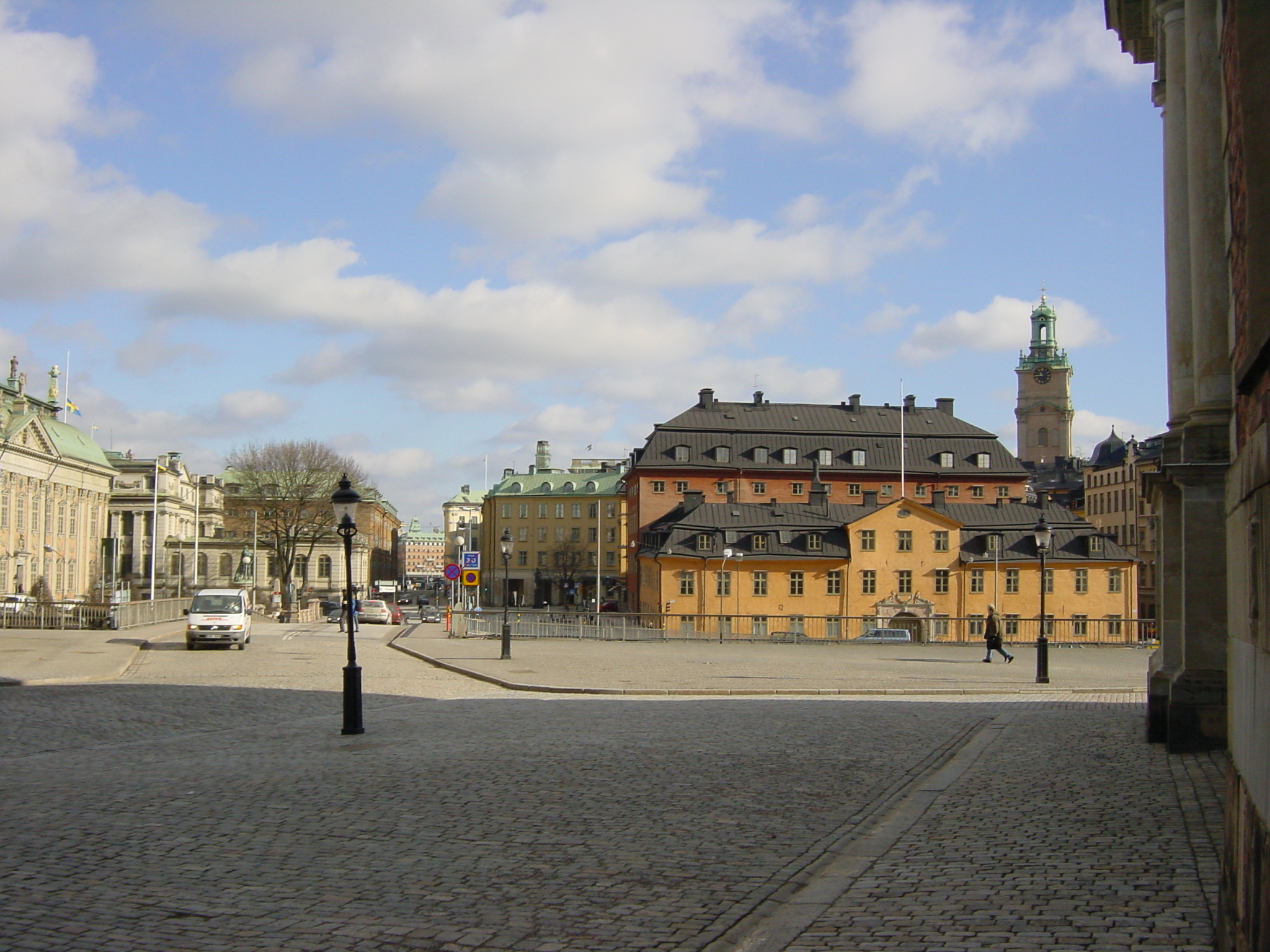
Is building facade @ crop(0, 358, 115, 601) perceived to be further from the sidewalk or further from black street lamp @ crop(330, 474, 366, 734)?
black street lamp @ crop(330, 474, 366, 734)

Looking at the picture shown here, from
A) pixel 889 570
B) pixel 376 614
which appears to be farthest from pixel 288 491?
pixel 889 570

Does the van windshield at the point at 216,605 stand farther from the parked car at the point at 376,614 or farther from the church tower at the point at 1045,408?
the church tower at the point at 1045,408

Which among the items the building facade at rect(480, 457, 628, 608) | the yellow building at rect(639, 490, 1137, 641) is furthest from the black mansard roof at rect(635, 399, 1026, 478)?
the building facade at rect(480, 457, 628, 608)

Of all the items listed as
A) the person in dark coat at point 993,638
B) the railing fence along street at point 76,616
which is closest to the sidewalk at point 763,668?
the person in dark coat at point 993,638

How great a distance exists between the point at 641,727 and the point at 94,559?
A: 106m

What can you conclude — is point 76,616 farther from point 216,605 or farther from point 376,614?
point 376,614

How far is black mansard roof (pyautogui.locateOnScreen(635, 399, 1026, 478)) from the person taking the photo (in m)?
95.2

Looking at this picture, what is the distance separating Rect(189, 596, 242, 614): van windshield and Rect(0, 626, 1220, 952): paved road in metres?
18.8

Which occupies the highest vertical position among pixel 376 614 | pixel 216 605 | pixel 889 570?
pixel 889 570

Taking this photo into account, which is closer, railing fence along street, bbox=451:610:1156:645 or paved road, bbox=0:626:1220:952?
paved road, bbox=0:626:1220:952

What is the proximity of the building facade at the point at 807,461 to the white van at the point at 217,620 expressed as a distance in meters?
56.5

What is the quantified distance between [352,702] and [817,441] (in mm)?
83260

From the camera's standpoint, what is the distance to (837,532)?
2859 inches

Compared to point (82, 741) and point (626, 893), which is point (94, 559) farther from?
point (626, 893)
